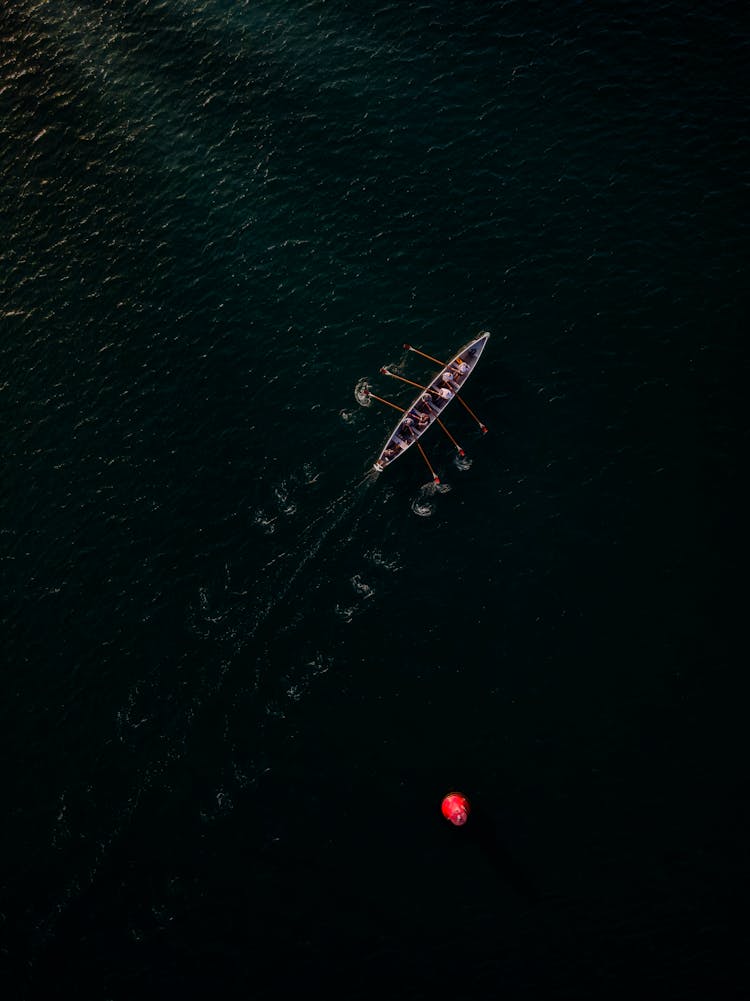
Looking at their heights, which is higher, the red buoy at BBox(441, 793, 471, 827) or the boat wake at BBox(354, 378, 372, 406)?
the boat wake at BBox(354, 378, 372, 406)

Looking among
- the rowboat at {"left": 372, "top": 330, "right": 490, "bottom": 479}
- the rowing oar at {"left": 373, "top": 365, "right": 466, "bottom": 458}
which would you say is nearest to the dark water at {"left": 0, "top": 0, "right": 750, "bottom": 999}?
the rowing oar at {"left": 373, "top": 365, "right": 466, "bottom": 458}

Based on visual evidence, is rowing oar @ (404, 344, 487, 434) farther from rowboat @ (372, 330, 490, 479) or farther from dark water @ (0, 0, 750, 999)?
dark water @ (0, 0, 750, 999)

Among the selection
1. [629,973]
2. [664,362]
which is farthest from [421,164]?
[629,973]

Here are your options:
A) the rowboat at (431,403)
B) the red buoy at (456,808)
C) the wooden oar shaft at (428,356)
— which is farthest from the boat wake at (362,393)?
the red buoy at (456,808)

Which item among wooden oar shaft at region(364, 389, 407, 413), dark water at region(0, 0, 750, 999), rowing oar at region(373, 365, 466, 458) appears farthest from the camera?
wooden oar shaft at region(364, 389, 407, 413)

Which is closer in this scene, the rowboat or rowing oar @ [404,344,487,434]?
the rowboat

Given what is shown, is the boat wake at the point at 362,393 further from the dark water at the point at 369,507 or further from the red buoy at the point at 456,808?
the red buoy at the point at 456,808

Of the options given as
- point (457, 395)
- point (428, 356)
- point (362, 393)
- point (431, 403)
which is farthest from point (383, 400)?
point (457, 395)
